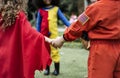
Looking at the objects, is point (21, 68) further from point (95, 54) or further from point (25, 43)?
point (95, 54)

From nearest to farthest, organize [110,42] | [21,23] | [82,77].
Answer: [110,42] → [21,23] → [82,77]

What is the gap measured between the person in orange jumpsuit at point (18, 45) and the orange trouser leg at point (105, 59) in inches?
34.5

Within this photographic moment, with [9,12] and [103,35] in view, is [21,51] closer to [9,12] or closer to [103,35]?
[9,12]

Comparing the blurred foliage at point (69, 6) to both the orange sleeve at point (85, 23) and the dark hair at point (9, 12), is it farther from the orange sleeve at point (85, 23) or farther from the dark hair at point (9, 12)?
the orange sleeve at point (85, 23)

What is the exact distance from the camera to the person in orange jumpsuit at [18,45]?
537 cm

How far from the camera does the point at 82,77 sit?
27.2ft

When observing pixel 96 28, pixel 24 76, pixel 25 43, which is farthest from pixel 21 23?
pixel 96 28

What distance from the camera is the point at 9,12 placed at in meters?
5.34

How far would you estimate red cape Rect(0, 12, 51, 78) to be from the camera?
17.8 ft

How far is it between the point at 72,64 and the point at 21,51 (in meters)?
4.41

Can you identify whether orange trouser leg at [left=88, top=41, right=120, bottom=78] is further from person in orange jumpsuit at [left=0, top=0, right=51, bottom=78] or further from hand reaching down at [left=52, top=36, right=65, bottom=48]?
person in orange jumpsuit at [left=0, top=0, right=51, bottom=78]

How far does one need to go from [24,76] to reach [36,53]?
313mm

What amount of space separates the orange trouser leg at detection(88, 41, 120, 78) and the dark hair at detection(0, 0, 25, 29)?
3.59 ft

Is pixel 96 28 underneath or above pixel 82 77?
above
